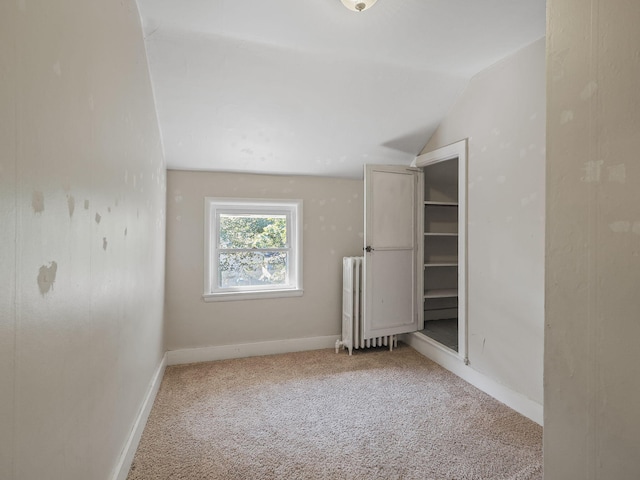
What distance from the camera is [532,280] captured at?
212cm

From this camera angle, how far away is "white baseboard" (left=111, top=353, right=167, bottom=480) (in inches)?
59.3

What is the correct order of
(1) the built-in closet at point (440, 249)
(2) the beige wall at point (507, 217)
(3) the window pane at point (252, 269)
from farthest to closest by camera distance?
1. (1) the built-in closet at point (440, 249)
2. (3) the window pane at point (252, 269)
3. (2) the beige wall at point (507, 217)

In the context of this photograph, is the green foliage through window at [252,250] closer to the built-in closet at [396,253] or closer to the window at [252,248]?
the window at [252,248]

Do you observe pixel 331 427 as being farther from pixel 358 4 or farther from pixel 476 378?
pixel 358 4

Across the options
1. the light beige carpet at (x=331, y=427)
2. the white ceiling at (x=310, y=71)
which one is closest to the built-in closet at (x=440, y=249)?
the white ceiling at (x=310, y=71)

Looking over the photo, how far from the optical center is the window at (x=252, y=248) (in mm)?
3219

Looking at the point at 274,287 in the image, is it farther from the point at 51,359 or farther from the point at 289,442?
the point at 51,359

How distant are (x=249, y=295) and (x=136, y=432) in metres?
1.56

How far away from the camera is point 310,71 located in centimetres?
226

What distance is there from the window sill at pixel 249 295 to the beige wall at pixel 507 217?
1.70 meters

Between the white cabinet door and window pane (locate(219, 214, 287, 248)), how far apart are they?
0.96 metres

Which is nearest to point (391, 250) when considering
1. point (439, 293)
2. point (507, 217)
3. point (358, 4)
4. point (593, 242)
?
point (439, 293)

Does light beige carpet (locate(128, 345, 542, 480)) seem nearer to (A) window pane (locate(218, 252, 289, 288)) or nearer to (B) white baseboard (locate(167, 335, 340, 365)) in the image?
(B) white baseboard (locate(167, 335, 340, 365))

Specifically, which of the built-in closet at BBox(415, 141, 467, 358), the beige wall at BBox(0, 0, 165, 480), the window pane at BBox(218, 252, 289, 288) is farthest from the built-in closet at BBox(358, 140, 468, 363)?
the beige wall at BBox(0, 0, 165, 480)
